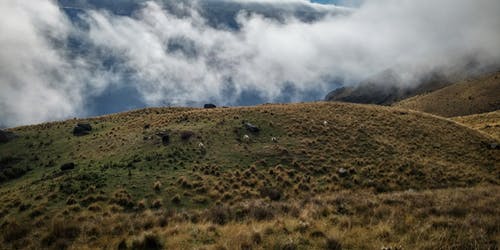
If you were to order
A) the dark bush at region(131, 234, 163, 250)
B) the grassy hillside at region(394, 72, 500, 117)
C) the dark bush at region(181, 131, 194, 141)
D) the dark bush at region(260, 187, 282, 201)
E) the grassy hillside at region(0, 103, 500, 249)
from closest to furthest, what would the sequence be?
the dark bush at region(131, 234, 163, 250)
the grassy hillside at region(0, 103, 500, 249)
the dark bush at region(260, 187, 282, 201)
the dark bush at region(181, 131, 194, 141)
the grassy hillside at region(394, 72, 500, 117)

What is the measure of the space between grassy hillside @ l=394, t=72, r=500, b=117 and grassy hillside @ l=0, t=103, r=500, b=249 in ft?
303

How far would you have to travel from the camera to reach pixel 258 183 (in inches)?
814

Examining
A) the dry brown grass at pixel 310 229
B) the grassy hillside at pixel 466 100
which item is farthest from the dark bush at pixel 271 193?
the grassy hillside at pixel 466 100

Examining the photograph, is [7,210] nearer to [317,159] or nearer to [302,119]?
[317,159]

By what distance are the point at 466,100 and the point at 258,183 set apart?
450 ft

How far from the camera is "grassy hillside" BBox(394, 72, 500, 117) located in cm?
11106

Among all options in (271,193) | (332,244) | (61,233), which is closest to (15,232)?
(61,233)

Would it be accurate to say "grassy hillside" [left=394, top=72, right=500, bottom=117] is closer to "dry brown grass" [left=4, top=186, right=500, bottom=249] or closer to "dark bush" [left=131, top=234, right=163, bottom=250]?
"dry brown grass" [left=4, top=186, right=500, bottom=249]

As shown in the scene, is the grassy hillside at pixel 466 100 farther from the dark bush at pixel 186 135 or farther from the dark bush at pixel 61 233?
the dark bush at pixel 61 233

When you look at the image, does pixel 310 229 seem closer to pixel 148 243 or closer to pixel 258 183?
pixel 148 243

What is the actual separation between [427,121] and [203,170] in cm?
3638

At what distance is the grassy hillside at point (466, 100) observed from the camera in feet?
364

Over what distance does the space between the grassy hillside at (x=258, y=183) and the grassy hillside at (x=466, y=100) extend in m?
92.3

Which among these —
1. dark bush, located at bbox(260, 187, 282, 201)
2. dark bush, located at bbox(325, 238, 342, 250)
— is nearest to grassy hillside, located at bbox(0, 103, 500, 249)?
dark bush, located at bbox(325, 238, 342, 250)
